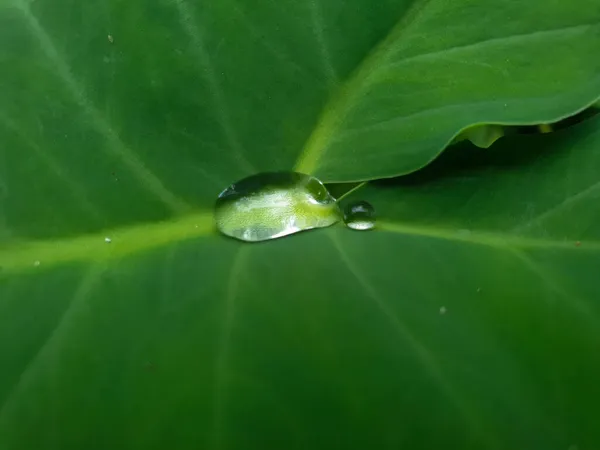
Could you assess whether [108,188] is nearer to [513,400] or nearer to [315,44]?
[315,44]

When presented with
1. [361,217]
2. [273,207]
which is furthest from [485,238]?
[273,207]

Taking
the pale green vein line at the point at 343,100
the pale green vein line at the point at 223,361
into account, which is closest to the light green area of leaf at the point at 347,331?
the pale green vein line at the point at 223,361

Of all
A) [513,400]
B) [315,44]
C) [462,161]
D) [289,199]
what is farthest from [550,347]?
[315,44]

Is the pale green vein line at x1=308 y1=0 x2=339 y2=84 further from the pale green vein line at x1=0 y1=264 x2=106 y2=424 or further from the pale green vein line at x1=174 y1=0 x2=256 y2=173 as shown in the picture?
the pale green vein line at x1=0 y1=264 x2=106 y2=424

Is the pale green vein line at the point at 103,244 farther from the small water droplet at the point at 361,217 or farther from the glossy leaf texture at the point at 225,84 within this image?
the small water droplet at the point at 361,217

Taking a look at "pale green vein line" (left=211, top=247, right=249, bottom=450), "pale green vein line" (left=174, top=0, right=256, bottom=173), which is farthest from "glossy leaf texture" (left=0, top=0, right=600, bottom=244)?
"pale green vein line" (left=211, top=247, right=249, bottom=450)
